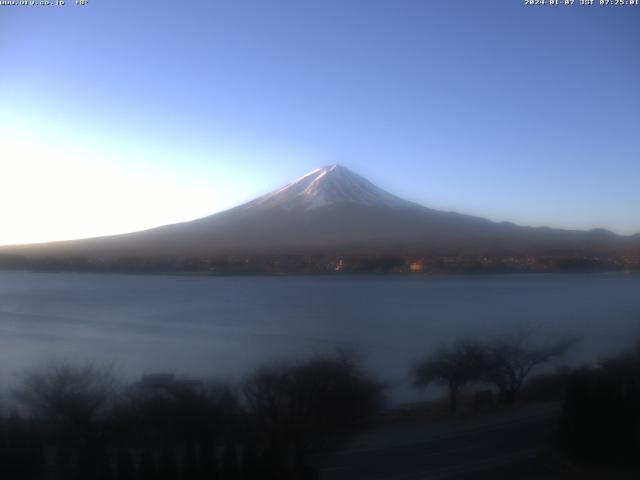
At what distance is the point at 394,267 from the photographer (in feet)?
19.2

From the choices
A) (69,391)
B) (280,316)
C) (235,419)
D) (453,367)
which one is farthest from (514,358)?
(69,391)

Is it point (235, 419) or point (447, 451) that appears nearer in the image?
point (235, 419)

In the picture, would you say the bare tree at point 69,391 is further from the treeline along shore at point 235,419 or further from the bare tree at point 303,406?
the bare tree at point 303,406

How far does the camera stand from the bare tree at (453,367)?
4969 mm

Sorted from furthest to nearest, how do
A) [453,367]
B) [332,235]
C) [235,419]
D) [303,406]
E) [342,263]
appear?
[332,235] < [342,263] < [453,367] < [303,406] < [235,419]

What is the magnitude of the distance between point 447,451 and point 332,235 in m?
3.39

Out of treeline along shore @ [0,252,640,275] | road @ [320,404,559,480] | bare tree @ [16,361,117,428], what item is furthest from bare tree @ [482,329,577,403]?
bare tree @ [16,361,117,428]

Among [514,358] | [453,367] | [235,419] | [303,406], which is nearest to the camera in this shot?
[235,419]

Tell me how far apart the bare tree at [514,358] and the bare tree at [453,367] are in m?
0.10

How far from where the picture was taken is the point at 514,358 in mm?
5191

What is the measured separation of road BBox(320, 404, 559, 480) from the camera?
3.91m

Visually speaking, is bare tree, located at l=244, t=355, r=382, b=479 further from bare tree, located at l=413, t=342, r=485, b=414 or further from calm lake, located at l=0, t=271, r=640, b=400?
bare tree, located at l=413, t=342, r=485, b=414

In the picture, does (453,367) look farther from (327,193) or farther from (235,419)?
(327,193)

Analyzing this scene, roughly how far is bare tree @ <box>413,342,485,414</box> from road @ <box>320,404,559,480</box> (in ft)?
1.24
